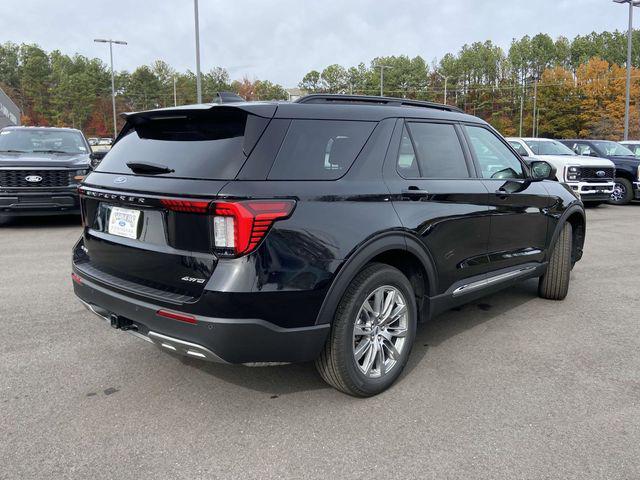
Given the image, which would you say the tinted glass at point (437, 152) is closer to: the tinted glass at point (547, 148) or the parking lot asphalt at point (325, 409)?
the parking lot asphalt at point (325, 409)

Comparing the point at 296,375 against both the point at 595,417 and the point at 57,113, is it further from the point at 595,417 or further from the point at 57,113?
the point at 57,113

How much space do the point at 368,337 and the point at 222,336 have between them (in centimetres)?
97

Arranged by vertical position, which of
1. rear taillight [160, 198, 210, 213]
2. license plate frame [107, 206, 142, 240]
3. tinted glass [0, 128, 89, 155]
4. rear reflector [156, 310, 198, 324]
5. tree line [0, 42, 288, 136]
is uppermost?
tree line [0, 42, 288, 136]

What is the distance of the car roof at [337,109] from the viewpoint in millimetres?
2932

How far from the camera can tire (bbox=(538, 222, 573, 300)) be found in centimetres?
528

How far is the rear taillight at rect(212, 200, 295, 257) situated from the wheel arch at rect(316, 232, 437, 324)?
0.51m

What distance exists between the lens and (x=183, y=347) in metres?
2.74

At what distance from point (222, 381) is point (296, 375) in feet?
1.57

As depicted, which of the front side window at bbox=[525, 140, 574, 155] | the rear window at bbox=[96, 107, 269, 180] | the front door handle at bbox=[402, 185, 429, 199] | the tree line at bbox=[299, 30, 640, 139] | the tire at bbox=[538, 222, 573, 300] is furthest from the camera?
the tree line at bbox=[299, 30, 640, 139]

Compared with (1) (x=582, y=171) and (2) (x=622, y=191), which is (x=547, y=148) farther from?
(2) (x=622, y=191)

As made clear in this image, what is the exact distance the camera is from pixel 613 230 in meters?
10.4

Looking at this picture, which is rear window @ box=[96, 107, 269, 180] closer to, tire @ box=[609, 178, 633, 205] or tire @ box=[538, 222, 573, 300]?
tire @ box=[538, 222, 573, 300]

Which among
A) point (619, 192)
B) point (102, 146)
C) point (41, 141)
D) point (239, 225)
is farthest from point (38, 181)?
point (102, 146)

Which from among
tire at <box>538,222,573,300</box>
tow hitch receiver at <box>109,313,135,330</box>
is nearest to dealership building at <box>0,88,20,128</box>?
tow hitch receiver at <box>109,313,135,330</box>
